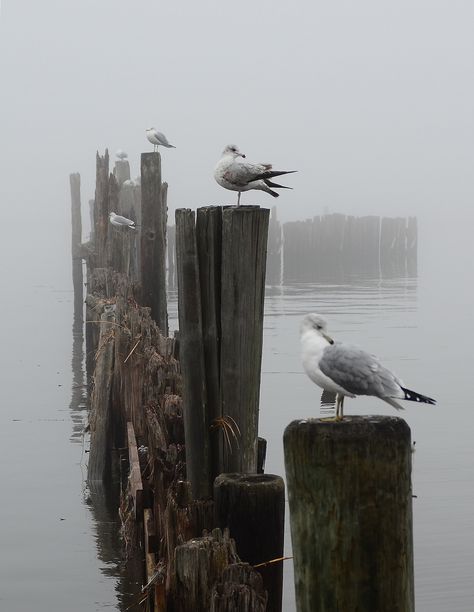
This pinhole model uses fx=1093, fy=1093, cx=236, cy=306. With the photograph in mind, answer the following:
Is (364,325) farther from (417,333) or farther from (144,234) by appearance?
Answer: (144,234)

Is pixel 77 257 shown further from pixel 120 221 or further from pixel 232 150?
pixel 232 150

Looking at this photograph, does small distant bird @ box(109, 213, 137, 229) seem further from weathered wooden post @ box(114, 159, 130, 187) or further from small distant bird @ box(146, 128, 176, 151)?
weathered wooden post @ box(114, 159, 130, 187)

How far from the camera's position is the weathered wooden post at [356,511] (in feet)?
9.62

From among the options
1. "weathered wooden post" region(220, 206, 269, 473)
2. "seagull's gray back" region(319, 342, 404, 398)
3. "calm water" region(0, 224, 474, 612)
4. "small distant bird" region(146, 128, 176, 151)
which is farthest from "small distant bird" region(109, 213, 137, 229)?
"seagull's gray back" region(319, 342, 404, 398)

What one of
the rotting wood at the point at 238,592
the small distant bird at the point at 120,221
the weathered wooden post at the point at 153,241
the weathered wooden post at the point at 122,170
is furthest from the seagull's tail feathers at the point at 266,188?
the weathered wooden post at the point at 122,170

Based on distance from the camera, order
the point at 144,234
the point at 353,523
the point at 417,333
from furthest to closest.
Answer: the point at 417,333, the point at 144,234, the point at 353,523

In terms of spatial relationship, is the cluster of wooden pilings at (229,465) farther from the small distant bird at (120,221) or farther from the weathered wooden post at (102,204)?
the weathered wooden post at (102,204)

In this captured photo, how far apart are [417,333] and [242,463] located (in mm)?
18904

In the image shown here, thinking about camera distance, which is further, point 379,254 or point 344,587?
point 379,254

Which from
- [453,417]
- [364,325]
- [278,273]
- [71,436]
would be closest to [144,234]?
[71,436]

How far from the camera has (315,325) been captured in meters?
3.77

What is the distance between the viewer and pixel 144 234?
11297mm

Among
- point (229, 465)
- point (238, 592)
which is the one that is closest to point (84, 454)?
point (229, 465)

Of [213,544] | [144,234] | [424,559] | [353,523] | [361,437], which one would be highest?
[144,234]
